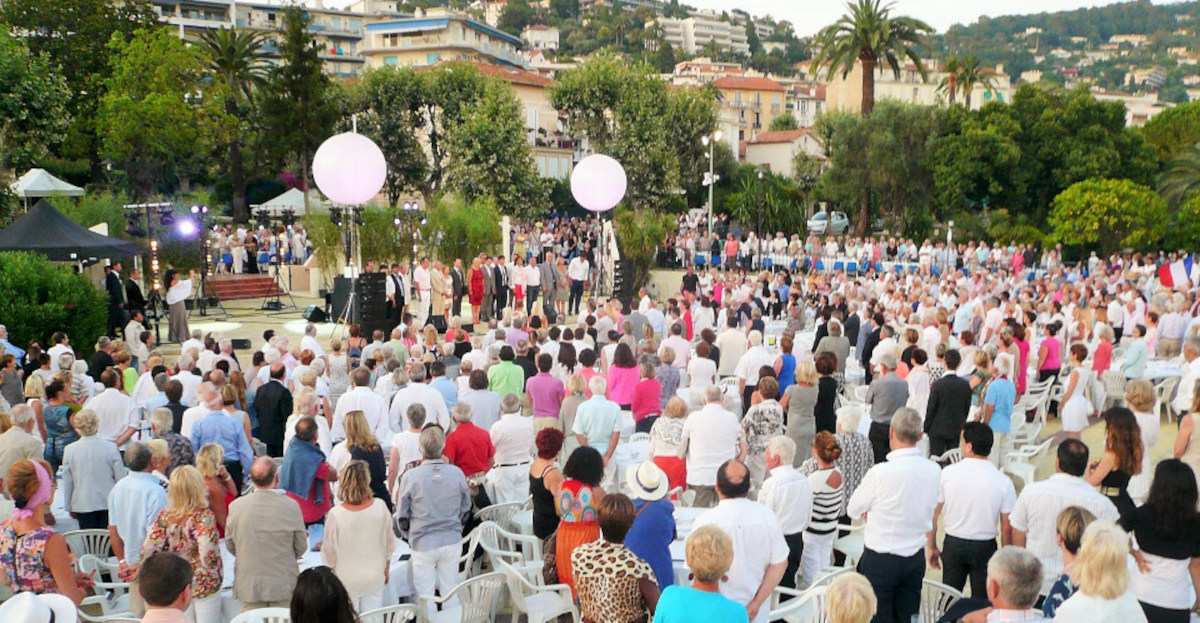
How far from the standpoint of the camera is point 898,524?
4.91m

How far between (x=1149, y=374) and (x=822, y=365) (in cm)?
602

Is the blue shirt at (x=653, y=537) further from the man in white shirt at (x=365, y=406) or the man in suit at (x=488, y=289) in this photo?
the man in suit at (x=488, y=289)

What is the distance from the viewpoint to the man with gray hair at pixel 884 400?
7.64 m

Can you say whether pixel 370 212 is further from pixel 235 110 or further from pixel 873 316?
pixel 235 110

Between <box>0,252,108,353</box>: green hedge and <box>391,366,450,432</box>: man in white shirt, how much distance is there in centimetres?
758

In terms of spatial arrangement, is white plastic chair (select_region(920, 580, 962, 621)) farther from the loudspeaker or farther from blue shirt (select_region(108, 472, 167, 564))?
the loudspeaker

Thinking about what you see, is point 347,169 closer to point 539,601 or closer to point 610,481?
point 610,481

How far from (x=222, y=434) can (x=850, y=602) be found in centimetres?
493

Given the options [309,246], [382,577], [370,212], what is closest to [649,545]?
[382,577]

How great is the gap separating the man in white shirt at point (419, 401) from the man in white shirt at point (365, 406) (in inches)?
3.6

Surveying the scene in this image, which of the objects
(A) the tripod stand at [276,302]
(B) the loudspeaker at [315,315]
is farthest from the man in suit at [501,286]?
(A) the tripod stand at [276,302]

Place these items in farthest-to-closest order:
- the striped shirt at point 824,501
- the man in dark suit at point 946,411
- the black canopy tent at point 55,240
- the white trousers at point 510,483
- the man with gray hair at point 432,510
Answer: the black canopy tent at point 55,240 < the man in dark suit at point 946,411 < the white trousers at point 510,483 < the striped shirt at point 824,501 < the man with gray hair at point 432,510

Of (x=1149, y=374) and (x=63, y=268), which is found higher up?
(x=63, y=268)

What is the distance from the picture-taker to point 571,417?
7676 mm
